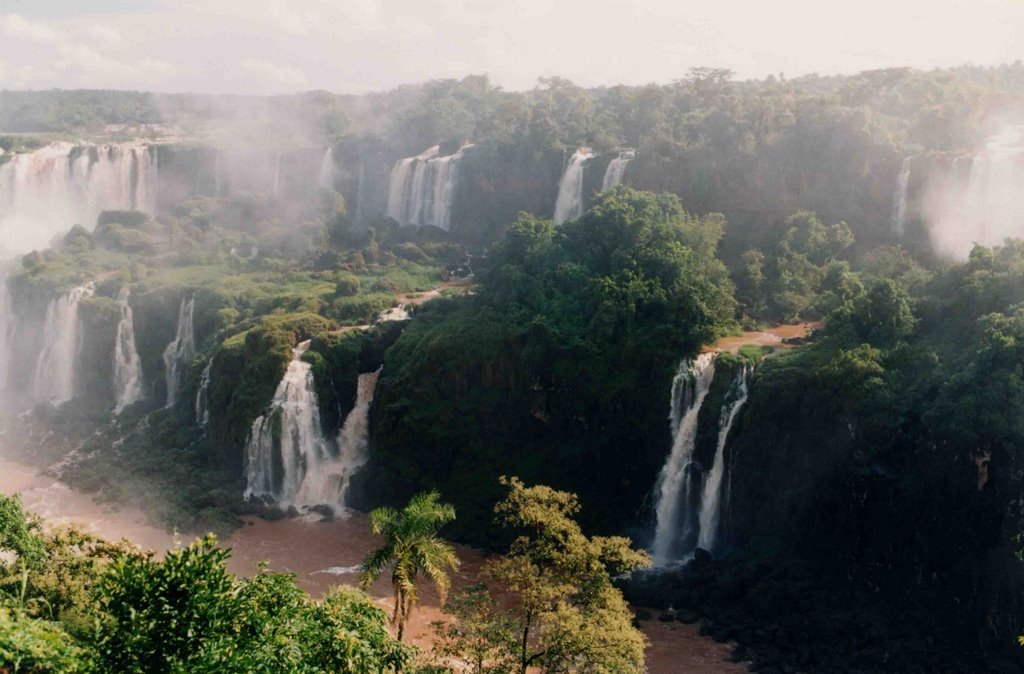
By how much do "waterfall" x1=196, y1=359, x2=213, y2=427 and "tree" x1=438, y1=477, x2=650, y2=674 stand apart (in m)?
24.7

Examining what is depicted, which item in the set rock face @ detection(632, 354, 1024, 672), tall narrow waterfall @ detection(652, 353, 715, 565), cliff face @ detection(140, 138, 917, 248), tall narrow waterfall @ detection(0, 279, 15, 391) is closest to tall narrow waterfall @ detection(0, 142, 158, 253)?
cliff face @ detection(140, 138, 917, 248)

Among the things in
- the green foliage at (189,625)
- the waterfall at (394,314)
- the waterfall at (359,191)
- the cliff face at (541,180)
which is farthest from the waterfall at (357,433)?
the waterfall at (359,191)

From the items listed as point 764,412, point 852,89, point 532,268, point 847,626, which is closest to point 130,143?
point 532,268

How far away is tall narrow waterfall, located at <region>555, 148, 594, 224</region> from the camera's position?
4919 centimetres

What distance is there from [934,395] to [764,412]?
4.74 m

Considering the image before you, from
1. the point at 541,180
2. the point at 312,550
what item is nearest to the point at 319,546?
the point at 312,550

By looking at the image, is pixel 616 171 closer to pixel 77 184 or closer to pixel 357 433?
pixel 357 433

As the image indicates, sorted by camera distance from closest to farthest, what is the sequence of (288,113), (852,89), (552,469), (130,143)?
(552,469) < (852,89) < (130,143) < (288,113)

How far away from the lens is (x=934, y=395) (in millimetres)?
24859

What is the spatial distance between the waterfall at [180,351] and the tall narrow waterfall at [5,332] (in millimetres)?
11563

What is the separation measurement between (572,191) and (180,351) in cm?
2165

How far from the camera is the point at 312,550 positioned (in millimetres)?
30250

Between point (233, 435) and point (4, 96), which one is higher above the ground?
point (4, 96)

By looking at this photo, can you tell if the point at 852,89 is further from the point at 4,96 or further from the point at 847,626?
the point at 4,96
